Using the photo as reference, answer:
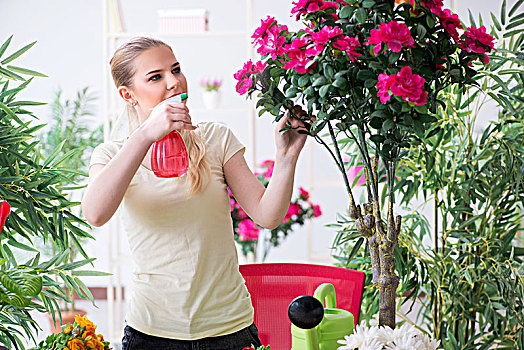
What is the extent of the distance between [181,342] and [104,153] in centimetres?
44

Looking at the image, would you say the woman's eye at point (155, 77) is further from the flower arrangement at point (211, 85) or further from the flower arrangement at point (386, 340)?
the flower arrangement at point (211, 85)

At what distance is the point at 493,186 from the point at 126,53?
158cm

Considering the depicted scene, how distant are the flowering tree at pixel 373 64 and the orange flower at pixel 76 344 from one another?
51 centimetres

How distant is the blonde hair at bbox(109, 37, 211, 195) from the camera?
1.29 metres

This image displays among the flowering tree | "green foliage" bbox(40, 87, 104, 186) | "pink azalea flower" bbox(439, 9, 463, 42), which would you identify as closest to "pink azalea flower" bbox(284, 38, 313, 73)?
the flowering tree

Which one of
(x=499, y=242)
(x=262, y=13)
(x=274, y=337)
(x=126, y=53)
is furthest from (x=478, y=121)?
(x=126, y=53)

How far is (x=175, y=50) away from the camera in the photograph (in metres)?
5.38

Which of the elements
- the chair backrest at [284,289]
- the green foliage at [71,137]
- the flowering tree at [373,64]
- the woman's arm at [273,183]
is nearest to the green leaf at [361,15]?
the flowering tree at [373,64]

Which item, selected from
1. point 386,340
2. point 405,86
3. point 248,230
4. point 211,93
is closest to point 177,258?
point 386,340

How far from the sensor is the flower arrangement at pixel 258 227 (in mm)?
3311

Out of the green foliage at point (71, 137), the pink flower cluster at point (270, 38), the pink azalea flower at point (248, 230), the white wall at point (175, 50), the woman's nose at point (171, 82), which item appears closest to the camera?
the pink flower cluster at point (270, 38)

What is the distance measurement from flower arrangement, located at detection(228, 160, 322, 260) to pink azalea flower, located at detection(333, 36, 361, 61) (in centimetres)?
231

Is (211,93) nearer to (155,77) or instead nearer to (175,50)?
(175,50)

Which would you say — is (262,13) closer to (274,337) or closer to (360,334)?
(274,337)
